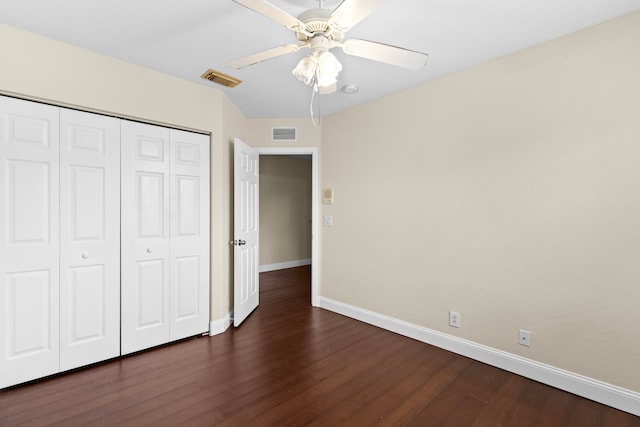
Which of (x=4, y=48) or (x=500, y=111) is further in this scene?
(x=500, y=111)

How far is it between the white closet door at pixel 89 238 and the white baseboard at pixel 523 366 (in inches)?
98.8

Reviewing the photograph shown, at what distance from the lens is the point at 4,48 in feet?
6.47

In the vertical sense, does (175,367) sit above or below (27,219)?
below

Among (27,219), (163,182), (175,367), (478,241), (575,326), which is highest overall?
(163,182)

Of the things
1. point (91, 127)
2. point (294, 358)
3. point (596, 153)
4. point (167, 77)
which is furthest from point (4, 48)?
point (596, 153)

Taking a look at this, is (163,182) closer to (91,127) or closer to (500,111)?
(91,127)

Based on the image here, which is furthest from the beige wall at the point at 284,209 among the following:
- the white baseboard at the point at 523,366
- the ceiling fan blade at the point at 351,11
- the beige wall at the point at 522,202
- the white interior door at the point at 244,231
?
the ceiling fan blade at the point at 351,11

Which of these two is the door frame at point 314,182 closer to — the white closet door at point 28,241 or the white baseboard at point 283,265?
the white closet door at point 28,241

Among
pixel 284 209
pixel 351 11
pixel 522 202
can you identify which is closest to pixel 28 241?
pixel 351 11

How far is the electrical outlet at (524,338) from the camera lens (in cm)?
224

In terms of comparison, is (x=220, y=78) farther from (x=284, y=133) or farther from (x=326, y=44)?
(x=326, y=44)

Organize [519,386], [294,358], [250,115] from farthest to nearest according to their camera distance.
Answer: [250,115], [294,358], [519,386]

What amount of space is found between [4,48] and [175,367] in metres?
2.54

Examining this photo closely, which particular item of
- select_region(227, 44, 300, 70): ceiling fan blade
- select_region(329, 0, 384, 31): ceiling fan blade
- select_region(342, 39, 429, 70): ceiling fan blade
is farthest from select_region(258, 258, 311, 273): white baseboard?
select_region(329, 0, 384, 31): ceiling fan blade
